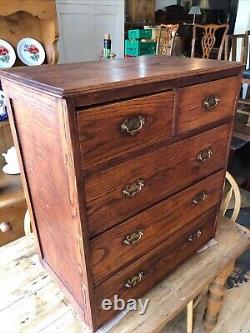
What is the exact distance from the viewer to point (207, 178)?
3.18ft

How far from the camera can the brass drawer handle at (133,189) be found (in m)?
0.72

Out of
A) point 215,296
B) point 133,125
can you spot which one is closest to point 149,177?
point 133,125

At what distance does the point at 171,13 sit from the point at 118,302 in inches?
218

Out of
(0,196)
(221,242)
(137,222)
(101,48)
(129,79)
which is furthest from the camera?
(101,48)

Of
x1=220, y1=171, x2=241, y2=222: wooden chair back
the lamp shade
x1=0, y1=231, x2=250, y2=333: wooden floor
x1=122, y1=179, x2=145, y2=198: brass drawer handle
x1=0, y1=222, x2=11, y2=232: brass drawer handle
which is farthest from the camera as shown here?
the lamp shade

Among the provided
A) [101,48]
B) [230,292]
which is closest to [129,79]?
[230,292]

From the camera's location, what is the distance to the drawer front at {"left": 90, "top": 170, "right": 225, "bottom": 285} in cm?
74

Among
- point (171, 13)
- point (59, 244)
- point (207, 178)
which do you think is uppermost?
point (171, 13)

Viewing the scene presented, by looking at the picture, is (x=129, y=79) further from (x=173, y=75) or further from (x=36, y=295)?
(x=36, y=295)

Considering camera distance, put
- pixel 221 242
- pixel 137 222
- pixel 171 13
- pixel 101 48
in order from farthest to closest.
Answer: pixel 171 13 < pixel 101 48 < pixel 221 242 < pixel 137 222

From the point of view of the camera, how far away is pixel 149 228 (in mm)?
843

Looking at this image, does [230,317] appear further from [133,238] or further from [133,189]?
[133,189]

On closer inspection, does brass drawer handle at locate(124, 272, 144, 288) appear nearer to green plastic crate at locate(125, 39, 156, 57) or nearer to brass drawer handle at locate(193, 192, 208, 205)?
brass drawer handle at locate(193, 192, 208, 205)

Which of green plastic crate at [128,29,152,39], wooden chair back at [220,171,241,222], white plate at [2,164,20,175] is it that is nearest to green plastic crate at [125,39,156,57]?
green plastic crate at [128,29,152,39]
